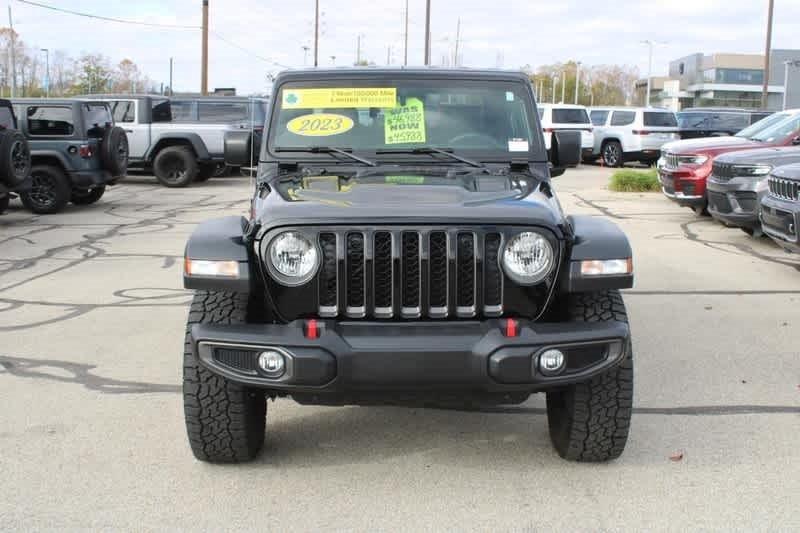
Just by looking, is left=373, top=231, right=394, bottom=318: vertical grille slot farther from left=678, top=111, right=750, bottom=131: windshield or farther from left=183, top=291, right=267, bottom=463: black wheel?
left=678, top=111, right=750, bottom=131: windshield

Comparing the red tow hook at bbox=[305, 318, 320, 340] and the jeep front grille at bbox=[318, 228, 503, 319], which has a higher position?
the jeep front grille at bbox=[318, 228, 503, 319]

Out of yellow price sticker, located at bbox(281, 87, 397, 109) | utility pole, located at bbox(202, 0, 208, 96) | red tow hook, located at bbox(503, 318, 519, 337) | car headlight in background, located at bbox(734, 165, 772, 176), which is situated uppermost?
utility pole, located at bbox(202, 0, 208, 96)

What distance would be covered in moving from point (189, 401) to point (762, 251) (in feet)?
28.1

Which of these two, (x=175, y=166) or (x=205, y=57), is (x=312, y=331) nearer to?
(x=175, y=166)

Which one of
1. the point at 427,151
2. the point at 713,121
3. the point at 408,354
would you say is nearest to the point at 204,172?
the point at 713,121

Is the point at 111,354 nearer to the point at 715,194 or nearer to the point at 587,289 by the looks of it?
the point at 587,289

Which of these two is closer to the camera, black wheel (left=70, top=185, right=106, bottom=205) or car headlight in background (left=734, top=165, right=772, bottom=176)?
car headlight in background (left=734, top=165, right=772, bottom=176)

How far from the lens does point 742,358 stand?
243 inches

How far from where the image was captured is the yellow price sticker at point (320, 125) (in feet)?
16.9

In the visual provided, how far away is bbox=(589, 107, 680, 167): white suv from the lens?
26203mm

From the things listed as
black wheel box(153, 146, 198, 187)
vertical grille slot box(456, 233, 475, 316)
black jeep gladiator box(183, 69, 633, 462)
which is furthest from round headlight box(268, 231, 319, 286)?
black wheel box(153, 146, 198, 187)

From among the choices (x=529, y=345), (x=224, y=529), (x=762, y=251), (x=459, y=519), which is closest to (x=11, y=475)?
(x=224, y=529)

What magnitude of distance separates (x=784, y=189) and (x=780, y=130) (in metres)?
4.79

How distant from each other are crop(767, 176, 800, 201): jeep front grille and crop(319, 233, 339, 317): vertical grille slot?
20.2 feet
